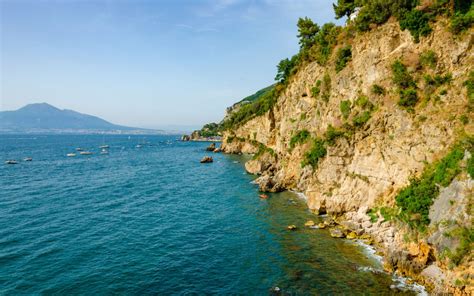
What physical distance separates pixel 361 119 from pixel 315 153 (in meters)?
11.3

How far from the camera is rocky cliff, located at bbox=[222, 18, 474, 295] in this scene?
2777 cm

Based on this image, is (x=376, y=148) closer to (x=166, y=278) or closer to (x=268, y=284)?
(x=268, y=284)

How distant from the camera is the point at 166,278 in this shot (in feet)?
95.2

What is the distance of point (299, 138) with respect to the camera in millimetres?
65312

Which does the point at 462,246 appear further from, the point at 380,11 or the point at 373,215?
the point at 380,11

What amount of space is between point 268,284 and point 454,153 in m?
23.4

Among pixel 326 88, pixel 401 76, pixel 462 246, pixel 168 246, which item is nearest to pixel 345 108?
pixel 326 88

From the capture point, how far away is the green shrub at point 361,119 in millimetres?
45625

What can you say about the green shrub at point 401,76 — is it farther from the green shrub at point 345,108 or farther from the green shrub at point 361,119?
the green shrub at point 345,108

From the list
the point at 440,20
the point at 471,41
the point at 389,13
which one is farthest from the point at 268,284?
the point at 389,13

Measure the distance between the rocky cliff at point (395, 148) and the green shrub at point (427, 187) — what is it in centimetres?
18

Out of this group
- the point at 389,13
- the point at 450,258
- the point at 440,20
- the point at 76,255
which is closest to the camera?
the point at 450,258

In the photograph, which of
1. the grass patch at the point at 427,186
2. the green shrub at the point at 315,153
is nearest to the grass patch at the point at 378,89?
the green shrub at the point at 315,153

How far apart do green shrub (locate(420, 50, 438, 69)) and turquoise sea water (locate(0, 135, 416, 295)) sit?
26.1 meters
